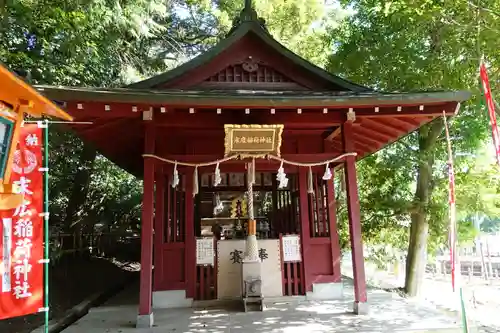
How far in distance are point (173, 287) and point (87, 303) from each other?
9.94 feet

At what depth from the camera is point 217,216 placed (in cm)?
834

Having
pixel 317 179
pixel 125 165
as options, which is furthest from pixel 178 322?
pixel 125 165

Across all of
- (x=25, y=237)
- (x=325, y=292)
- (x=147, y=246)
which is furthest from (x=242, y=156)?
(x=25, y=237)

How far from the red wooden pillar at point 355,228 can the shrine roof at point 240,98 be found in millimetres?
769

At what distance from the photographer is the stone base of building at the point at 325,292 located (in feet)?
22.9

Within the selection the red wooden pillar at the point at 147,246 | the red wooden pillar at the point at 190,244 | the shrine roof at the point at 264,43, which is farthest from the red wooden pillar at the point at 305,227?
the red wooden pillar at the point at 147,246

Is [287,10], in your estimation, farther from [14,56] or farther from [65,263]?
[65,263]

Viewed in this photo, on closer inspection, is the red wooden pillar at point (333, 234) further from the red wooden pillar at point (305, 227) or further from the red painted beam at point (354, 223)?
the red painted beam at point (354, 223)

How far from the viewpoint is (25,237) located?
3.77 metres

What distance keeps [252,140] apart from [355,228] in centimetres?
218

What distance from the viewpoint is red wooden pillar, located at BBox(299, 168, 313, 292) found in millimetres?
7105

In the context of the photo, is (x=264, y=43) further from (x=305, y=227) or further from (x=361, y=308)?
(x=361, y=308)

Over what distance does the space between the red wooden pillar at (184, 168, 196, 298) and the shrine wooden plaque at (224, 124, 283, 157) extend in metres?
1.54

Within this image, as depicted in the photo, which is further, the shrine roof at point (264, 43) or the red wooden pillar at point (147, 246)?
the shrine roof at point (264, 43)
